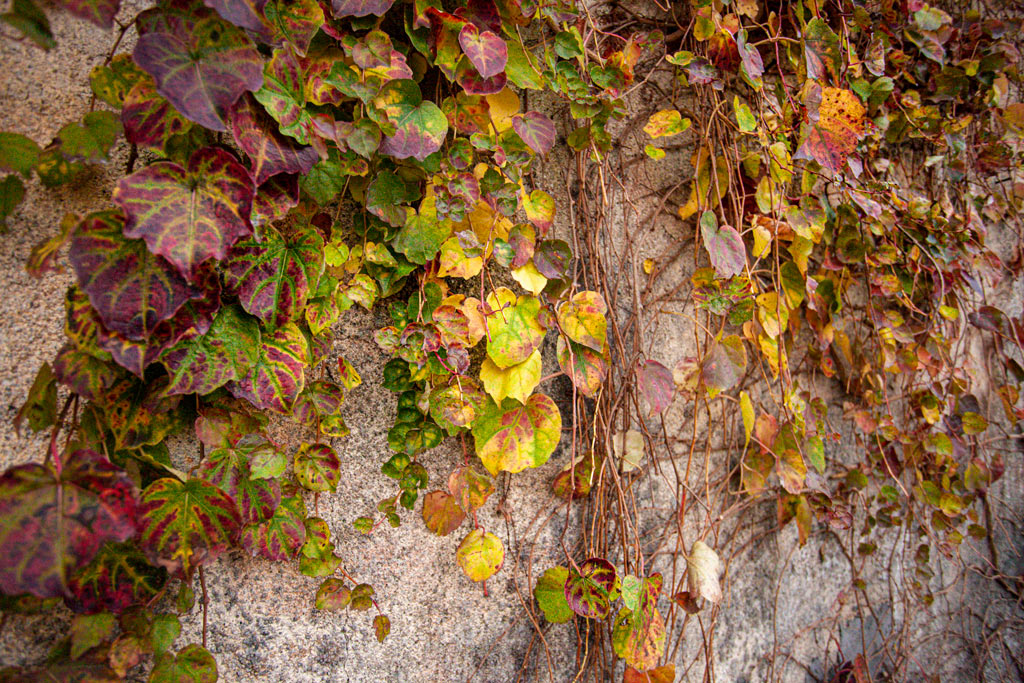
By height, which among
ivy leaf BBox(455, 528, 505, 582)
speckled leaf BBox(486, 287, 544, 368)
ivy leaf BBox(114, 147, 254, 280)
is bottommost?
ivy leaf BBox(455, 528, 505, 582)

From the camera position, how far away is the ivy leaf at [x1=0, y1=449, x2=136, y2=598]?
461 millimetres

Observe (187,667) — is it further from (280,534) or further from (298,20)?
(298,20)

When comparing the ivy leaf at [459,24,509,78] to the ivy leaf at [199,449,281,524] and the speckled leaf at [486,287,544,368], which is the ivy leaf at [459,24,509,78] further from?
the ivy leaf at [199,449,281,524]

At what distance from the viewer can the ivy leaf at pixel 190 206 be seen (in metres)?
0.54

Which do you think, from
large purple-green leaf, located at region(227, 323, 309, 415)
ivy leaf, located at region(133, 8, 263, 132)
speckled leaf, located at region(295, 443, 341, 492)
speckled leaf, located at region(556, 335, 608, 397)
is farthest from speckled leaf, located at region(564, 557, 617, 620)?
ivy leaf, located at region(133, 8, 263, 132)

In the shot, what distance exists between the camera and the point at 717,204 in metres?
1.12

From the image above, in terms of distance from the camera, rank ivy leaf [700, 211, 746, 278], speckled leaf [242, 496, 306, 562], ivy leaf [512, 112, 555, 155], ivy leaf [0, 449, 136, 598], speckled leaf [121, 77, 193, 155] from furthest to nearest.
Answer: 1. ivy leaf [700, 211, 746, 278]
2. ivy leaf [512, 112, 555, 155]
3. speckled leaf [242, 496, 306, 562]
4. speckled leaf [121, 77, 193, 155]
5. ivy leaf [0, 449, 136, 598]

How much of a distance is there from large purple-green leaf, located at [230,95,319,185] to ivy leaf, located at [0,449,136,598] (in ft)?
1.18

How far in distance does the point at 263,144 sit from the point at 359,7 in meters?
0.22

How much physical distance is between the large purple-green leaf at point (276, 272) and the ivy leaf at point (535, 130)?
1.13 ft

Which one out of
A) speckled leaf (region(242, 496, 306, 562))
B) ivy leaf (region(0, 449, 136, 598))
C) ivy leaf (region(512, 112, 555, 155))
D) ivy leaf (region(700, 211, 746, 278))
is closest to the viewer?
ivy leaf (region(0, 449, 136, 598))

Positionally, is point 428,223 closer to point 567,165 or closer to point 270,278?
point 270,278

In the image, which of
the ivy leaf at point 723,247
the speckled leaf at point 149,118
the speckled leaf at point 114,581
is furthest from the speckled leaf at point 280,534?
the ivy leaf at point 723,247

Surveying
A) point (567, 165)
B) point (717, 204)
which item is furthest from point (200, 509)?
point (717, 204)
